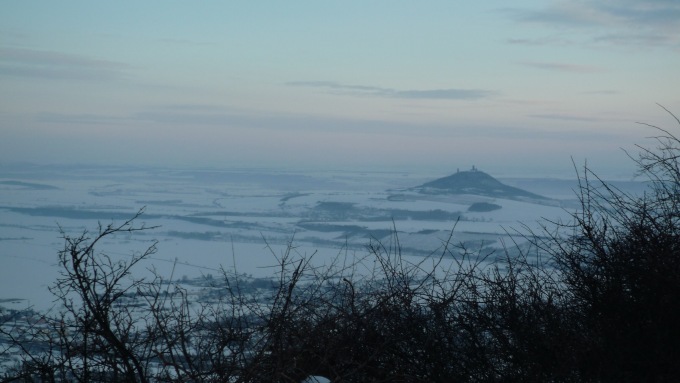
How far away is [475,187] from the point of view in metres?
24.4

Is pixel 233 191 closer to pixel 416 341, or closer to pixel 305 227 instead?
pixel 305 227

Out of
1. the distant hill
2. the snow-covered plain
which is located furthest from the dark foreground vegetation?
the distant hill

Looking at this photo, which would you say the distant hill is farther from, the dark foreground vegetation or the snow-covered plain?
the dark foreground vegetation

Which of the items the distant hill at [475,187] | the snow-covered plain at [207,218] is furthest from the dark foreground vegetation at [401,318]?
the distant hill at [475,187]

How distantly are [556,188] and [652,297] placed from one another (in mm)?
20389

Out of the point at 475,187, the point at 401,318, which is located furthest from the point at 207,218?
the point at 401,318

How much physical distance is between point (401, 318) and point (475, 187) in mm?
19875

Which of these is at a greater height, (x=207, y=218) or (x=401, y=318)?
(x=401, y=318)

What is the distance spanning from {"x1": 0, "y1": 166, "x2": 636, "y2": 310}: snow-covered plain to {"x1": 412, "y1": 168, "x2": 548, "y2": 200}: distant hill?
686mm

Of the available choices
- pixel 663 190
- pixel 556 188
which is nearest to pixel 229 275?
pixel 663 190

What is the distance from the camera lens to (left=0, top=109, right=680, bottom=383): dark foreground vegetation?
3.89 m

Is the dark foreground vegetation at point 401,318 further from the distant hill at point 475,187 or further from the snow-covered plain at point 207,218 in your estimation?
the distant hill at point 475,187

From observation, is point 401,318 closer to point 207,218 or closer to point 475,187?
point 207,218

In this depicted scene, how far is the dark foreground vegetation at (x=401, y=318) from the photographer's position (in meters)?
3.89
